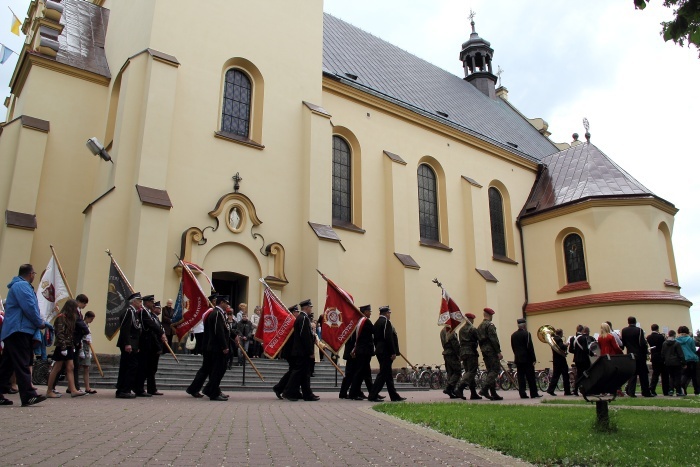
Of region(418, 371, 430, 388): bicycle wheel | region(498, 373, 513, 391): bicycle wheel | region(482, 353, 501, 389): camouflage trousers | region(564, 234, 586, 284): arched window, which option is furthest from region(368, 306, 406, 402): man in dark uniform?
region(564, 234, 586, 284): arched window

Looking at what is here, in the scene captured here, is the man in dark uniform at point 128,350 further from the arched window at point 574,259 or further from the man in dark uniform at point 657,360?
the arched window at point 574,259

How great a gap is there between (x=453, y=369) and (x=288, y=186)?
8.45m

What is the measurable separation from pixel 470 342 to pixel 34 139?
1354cm

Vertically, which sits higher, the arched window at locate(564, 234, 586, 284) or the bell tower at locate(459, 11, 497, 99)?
the bell tower at locate(459, 11, 497, 99)

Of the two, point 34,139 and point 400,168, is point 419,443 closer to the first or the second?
point 34,139

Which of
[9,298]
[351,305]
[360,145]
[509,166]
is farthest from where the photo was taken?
[509,166]

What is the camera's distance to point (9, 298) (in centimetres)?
777

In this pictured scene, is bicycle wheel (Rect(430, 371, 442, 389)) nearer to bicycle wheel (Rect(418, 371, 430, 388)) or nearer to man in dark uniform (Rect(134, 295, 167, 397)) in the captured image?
bicycle wheel (Rect(418, 371, 430, 388))

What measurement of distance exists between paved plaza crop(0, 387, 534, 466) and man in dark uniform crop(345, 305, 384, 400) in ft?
9.09

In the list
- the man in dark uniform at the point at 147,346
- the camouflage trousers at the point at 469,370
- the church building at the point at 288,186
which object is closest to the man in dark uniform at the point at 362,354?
the camouflage trousers at the point at 469,370

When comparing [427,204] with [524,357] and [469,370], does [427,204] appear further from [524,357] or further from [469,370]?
[469,370]

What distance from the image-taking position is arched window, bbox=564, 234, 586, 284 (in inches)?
1040

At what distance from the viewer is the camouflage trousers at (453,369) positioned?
12.4 meters

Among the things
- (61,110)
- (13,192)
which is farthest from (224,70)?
(13,192)
